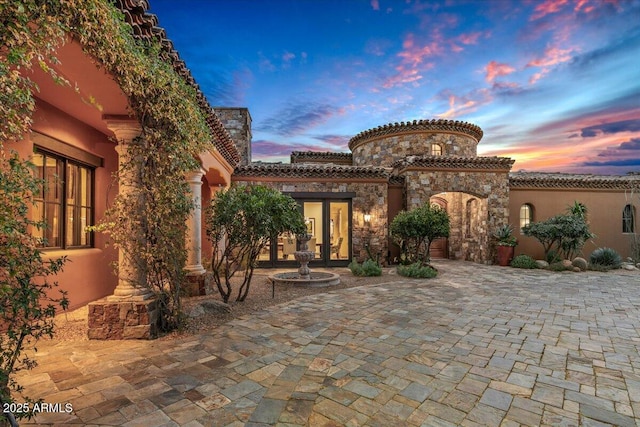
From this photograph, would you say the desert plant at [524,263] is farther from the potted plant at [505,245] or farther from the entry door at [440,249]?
the entry door at [440,249]

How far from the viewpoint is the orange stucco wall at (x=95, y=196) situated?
15.2 ft

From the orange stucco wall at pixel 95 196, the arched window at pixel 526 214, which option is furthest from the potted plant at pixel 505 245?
the orange stucco wall at pixel 95 196

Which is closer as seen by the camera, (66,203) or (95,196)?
(66,203)

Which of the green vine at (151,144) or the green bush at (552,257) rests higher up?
the green vine at (151,144)

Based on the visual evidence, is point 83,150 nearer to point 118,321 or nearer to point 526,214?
point 118,321

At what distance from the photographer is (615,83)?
10094 millimetres

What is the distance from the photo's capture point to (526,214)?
1354 cm

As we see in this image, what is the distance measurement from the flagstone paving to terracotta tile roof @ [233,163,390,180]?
6938 millimetres

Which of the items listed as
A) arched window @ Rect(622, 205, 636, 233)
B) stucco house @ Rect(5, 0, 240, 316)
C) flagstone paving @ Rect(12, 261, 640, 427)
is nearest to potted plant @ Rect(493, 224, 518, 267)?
flagstone paving @ Rect(12, 261, 640, 427)

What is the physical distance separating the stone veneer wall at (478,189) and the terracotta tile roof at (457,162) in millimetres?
243

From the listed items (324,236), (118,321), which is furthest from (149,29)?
(324,236)

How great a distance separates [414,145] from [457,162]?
2.87 metres

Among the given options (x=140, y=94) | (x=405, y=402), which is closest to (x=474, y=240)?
(x=405, y=402)

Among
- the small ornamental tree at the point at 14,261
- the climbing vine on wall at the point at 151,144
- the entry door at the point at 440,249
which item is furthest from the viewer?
the entry door at the point at 440,249
